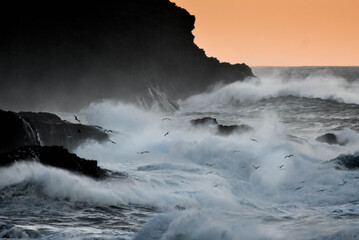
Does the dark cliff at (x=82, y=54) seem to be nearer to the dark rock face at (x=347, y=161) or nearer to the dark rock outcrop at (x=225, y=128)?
the dark rock outcrop at (x=225, y=128)

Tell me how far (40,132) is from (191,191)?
8427mm

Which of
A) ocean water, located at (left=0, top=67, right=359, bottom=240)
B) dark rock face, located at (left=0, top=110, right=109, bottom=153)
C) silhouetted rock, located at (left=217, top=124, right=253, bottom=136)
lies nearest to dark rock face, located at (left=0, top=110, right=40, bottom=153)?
dark rock face, located at (left=0, top=110, right=109, bottom=153)

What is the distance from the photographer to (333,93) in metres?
71.6

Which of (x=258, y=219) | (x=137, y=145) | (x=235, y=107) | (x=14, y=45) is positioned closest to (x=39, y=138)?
(x=137, y=145)

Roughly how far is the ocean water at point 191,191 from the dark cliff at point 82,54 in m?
15.6

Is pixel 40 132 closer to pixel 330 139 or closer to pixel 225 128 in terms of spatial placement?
pixel 225 128

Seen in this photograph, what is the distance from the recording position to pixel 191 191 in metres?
19.6

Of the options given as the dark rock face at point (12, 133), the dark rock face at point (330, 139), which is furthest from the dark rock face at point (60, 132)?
the dark rock face at point (330, 139)

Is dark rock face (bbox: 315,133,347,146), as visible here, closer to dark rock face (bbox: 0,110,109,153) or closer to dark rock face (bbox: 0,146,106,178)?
dark rock face (bbox: 0,110,109,153)

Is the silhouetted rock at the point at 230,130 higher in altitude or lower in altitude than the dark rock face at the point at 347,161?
higher

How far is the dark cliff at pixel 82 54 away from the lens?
51312mm

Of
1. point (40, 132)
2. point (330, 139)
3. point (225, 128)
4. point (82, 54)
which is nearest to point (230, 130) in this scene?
point (225, 128)

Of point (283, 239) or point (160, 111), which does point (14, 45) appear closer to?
point (160, 111)

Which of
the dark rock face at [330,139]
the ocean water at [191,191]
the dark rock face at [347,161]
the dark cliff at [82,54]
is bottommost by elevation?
the ocean water at [191,191]
